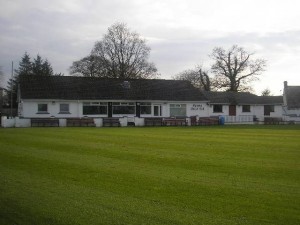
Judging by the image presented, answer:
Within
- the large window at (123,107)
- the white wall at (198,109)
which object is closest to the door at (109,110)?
the large window at (123,107)

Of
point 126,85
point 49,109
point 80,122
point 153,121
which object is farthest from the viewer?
point 126,85

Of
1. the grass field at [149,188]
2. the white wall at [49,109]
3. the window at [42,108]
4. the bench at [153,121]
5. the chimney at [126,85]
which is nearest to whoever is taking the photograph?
the grass field at [149,188]

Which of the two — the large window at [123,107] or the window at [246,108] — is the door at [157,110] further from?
the window at [246,108]

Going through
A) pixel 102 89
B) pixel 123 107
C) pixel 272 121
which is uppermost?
pixel 102 89

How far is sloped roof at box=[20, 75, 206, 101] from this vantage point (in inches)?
1710

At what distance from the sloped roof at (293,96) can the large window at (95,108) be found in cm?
3049

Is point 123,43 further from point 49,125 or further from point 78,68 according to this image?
point 49,125

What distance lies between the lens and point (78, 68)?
72.9 m

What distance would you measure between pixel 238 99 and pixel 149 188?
47.3 metres

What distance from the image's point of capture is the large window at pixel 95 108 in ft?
145

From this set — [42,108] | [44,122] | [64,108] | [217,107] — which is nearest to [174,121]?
[217,107]

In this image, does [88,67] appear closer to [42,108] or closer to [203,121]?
[42,108]

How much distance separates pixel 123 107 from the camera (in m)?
46.1

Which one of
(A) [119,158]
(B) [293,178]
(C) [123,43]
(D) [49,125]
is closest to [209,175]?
(B) [293,178]
